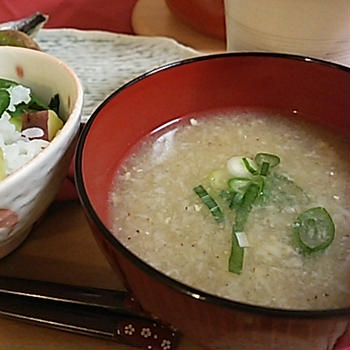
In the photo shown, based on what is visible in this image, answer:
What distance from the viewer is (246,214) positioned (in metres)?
0.88

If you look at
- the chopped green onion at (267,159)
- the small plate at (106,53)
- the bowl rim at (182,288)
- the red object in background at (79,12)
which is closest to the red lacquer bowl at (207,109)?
the bowl rim at (182,288)

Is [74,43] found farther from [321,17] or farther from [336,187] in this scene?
[336,187]

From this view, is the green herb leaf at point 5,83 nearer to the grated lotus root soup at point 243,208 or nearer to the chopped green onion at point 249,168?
the grated lotus root soup at point 243,208

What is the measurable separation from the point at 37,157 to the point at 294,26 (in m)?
0.47

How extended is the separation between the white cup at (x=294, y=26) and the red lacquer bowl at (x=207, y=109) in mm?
98

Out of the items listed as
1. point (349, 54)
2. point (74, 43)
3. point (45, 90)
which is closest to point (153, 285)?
point (45, 90)

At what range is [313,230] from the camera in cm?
85

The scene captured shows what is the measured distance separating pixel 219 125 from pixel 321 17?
0.74 feet

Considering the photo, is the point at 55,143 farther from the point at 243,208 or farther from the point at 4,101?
the point at 243,208

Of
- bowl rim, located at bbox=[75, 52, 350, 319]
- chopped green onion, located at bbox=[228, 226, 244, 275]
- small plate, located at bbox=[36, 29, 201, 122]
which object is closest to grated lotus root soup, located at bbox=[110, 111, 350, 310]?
chopped green onion, located at bbox=[228, 226, 244, 275]

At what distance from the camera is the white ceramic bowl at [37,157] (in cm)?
83

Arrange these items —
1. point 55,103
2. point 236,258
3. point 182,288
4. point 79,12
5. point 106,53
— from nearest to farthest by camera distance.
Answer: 1. point 182,288
2. point 236,258
3. point 55,103
4. point 106,53
5. point 79,12

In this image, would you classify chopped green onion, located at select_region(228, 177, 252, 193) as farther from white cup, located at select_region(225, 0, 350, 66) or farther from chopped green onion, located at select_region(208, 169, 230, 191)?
white cup, located at select_region(225, 0, 350, 66)

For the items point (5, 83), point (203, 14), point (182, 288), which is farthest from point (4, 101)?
point (203, 14)
